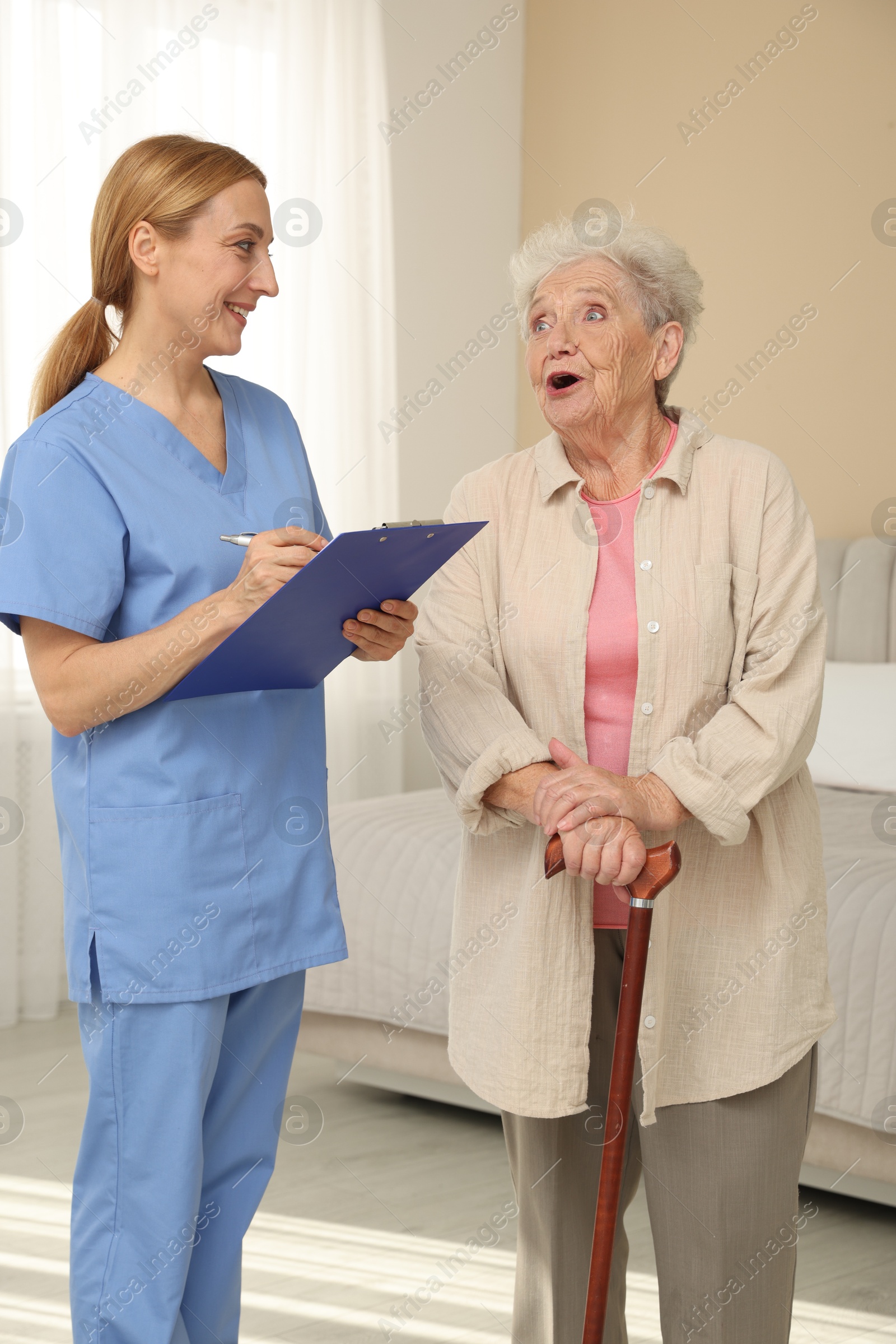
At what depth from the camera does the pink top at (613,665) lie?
4.89ft

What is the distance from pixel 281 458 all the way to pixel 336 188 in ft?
10.3

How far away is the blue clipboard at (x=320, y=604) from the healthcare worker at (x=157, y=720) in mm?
32

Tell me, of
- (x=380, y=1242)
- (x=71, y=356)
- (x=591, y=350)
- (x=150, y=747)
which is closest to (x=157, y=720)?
(x=150, y=747)

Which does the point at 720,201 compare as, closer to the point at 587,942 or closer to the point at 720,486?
the point at 720,486

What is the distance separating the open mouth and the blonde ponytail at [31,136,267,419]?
380 millimetres

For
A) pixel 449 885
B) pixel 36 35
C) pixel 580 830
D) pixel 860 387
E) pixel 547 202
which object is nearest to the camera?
pixel 580 830

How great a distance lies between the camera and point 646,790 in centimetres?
141

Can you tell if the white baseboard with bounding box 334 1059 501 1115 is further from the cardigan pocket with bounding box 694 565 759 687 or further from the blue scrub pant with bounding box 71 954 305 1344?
the cardigan pocket with bounding box 694 565 759 687

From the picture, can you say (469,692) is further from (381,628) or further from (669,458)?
(669,458)

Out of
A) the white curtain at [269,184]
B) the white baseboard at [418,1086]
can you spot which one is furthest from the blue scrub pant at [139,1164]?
the white curtain at [269,184]

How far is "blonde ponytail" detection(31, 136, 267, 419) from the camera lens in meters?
1.38

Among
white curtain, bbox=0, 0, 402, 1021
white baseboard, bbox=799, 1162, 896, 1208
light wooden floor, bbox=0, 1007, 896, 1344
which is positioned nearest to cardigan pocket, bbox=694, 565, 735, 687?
light wooden floor, bbox=0, 1007, 896, 1344

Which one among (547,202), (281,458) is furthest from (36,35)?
(281,458)

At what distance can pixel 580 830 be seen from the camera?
1356mm
